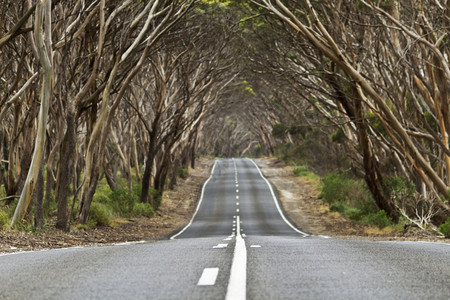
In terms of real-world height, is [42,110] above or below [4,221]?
Result: above

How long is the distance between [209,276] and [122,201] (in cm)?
2650

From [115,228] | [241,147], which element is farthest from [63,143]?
[241,147]

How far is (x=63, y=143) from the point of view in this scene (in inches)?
774

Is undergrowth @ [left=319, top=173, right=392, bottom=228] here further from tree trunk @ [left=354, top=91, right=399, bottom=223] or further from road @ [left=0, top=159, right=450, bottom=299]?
road @ [left=0, top=159, right=450, bottom=299]

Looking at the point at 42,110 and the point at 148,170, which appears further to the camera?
the point at 148,170

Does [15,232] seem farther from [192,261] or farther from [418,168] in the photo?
[418,168]

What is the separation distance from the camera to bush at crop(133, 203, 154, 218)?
3322cm

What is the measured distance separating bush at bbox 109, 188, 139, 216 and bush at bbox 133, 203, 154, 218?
622mm

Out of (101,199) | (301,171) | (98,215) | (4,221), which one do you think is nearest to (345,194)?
(101,199)

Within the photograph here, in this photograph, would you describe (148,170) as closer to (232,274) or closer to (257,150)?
(232,274)

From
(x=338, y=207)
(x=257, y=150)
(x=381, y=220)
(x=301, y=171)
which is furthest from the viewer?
(x=257, y=150)

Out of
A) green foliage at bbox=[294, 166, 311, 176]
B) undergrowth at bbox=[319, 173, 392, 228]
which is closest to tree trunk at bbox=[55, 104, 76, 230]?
undergrowth at bbox=[319, 173, 392, 228]

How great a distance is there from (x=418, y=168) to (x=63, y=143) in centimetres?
1060

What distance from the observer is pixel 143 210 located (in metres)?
34.2
